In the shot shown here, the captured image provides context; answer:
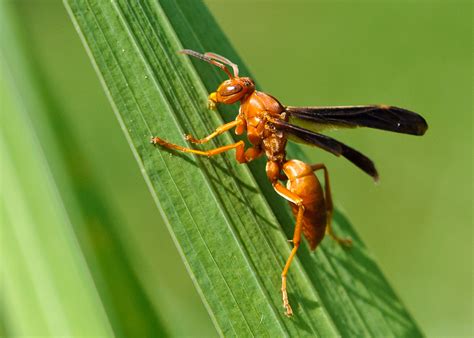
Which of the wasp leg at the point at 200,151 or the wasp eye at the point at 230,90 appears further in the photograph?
the wasp eye at the point at 230,90

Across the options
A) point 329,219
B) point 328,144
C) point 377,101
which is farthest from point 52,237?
point 377,101

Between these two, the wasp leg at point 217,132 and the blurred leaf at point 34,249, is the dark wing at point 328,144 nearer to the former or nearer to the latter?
the wasp leg at point 217,132

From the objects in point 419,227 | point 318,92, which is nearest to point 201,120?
point 419,227

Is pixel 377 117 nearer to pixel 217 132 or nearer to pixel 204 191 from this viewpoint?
pixel 217 132

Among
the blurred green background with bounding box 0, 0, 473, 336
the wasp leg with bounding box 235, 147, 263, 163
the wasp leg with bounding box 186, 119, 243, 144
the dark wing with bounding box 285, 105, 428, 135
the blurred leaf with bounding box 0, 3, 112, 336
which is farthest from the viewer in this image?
the blurred green background with bounding box 0, 0, 473, 336

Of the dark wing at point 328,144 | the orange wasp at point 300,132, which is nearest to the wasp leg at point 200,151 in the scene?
the orange wasp at point 300,132

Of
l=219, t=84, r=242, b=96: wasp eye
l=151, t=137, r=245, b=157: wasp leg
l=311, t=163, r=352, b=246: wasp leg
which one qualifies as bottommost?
l=311, t=163, r=352, b=246: wasp leg

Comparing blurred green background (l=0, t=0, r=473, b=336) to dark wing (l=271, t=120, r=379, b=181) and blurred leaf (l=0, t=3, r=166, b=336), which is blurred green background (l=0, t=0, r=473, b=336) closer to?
dark wing (l=271, t=120, r=379, b=181)

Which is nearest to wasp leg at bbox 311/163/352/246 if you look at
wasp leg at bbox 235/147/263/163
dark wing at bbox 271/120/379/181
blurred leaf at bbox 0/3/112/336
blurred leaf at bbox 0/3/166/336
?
dark wing at bbox 271/120/379/181
